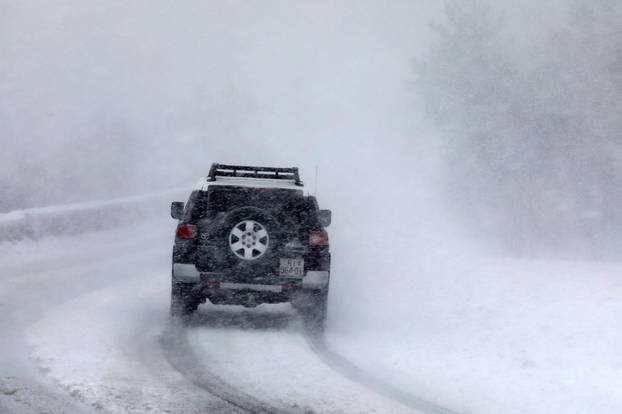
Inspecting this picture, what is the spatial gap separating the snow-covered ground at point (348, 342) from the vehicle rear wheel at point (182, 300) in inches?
9.9

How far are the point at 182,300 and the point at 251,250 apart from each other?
1054mm

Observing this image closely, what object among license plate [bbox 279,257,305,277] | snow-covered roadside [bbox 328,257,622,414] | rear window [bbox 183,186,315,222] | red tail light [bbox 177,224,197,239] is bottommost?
snow-covered roadside [bbox 328,257,622,414]

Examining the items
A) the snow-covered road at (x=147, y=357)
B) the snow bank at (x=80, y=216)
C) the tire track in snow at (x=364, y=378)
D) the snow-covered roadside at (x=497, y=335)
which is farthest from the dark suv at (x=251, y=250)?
the snow bank at (x=80, y=216)

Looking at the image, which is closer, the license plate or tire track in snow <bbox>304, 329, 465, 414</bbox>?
tire track in snow <bbox>304, 329, 465, 414</bbox>

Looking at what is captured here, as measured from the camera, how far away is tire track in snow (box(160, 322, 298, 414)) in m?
7.74

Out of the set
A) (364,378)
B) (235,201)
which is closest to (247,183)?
(235,201)

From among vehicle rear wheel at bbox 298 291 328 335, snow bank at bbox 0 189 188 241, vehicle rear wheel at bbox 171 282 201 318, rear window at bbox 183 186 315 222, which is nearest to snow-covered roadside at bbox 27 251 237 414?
vehicle rear wheel at bbox 171 282 201 318

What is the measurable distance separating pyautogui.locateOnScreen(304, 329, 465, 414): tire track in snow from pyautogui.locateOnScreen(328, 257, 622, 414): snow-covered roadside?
5.9 inches

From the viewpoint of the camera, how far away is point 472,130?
2253cm

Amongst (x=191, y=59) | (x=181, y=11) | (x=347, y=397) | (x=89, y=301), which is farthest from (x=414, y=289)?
A: (x=181, y=11)

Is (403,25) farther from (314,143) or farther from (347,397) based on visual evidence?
(347,397)

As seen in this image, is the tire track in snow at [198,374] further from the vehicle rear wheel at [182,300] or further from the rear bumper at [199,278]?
the rear bumper at [199,278]

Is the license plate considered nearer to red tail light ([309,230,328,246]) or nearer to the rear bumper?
the rear bumper

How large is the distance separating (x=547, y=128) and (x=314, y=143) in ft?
124
